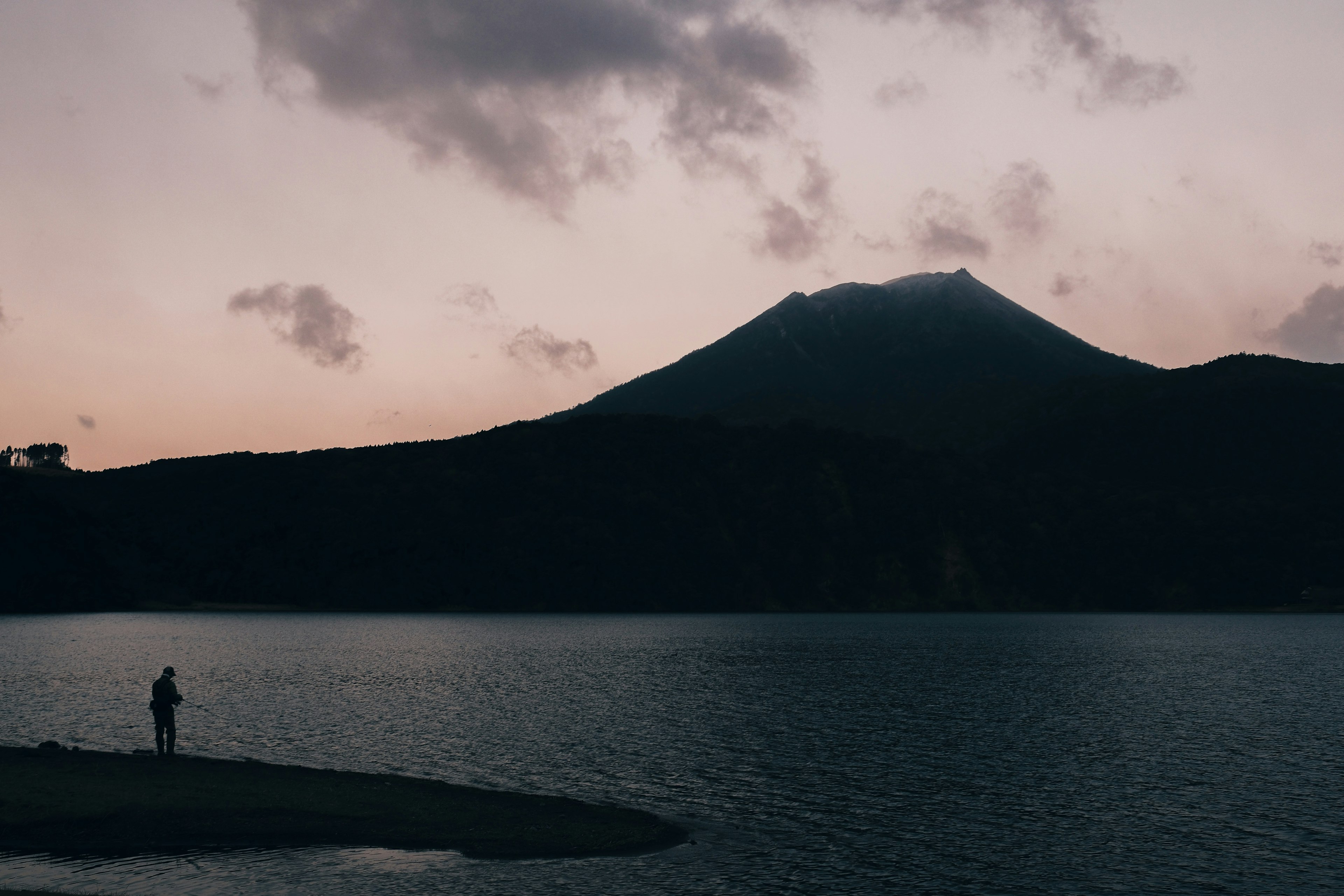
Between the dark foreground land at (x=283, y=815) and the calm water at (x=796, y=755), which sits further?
the dark foreground land at (x=283, y=815)

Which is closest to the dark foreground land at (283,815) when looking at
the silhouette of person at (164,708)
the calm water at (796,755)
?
the calm water at (796,755)

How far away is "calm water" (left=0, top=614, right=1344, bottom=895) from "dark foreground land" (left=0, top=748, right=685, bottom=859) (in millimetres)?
1473

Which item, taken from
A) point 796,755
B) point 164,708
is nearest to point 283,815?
point 164,708

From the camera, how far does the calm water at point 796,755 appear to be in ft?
94.3

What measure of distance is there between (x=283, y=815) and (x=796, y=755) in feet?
83.8

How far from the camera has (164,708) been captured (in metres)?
42.5

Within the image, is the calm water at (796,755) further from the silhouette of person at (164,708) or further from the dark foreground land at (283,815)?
the silhouette of person at (164,708)

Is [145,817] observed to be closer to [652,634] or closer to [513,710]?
[513,710]

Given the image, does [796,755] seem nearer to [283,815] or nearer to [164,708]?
[283,815]

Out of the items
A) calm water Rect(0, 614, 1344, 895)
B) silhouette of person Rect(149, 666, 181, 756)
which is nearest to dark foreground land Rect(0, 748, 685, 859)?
calm water Rect(0, 614, 1344, 895)

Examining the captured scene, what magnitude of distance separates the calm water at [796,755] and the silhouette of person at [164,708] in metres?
5.11

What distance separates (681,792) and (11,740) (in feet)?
115

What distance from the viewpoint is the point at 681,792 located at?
4034cm

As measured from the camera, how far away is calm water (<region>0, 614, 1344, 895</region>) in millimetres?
28750
